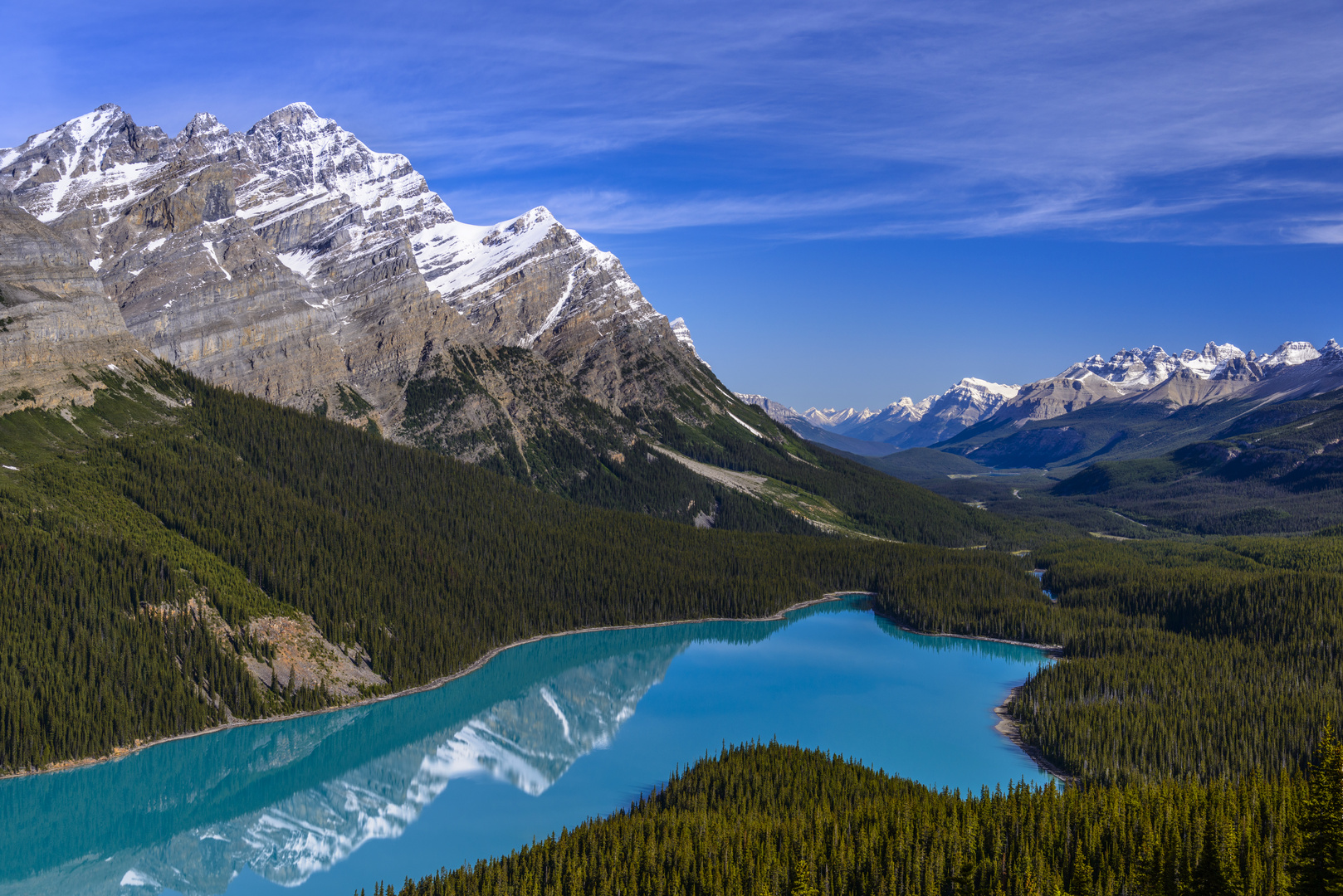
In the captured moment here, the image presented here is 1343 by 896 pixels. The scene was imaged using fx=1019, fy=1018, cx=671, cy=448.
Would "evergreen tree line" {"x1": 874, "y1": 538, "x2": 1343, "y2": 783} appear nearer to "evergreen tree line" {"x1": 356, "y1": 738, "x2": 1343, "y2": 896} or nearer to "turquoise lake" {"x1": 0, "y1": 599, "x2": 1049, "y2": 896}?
"turquoise lake" {"x1": 0, "y1": 599, "x2": 1049, "y2": 896}

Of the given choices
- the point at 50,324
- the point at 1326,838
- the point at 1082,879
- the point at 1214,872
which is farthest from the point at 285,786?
the point at 50,324

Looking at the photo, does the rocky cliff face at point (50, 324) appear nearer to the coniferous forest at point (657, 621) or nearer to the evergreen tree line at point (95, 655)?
the coniferous forest at point (657, 621)

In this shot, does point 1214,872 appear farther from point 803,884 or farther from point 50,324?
point 50,324

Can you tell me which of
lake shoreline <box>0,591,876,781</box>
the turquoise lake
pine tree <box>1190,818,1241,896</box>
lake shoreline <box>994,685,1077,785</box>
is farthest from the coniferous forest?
the turquoise lake

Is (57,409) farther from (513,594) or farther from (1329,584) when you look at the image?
(1329,584)

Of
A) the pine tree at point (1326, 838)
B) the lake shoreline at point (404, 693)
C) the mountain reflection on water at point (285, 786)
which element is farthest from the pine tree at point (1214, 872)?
the lake shoreline at point (404, 693)

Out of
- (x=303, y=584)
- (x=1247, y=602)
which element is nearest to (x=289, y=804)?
(x=303, y=584)
